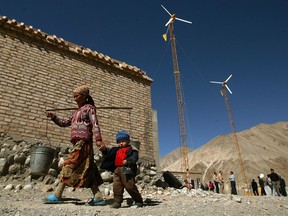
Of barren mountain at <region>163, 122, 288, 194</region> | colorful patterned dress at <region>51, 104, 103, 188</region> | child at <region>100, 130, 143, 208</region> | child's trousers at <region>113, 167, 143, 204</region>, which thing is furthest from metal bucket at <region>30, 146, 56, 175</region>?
barren mountain at <region>163, 122, 288, 194</region>

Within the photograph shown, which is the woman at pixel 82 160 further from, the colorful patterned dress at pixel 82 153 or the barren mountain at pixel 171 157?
the barren mountain at pixel 171 157

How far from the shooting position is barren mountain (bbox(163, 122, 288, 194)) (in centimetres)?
4303

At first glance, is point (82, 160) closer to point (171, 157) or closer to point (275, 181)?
point (275, 181)

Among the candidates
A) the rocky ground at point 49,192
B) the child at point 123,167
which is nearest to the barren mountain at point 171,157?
the rocky ground at point 49,192

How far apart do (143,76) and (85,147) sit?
19.2 feet

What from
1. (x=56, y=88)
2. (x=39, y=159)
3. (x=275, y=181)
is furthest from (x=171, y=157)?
(x=39, y=159)

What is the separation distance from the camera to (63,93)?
23.6ft

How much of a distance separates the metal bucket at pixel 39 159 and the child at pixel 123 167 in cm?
218

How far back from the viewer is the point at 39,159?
5648 millimetres

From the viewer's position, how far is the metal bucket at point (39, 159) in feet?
18.5

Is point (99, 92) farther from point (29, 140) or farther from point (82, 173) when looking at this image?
point (82, 173)

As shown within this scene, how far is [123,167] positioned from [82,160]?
0.60 metres

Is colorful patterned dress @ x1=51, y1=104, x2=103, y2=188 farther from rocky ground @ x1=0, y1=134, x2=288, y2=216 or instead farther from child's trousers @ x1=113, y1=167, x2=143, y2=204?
rocky ground @ x1=0, y1=134, x2=288, y2=216

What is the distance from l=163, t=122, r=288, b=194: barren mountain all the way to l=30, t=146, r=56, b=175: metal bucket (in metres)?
34.8
